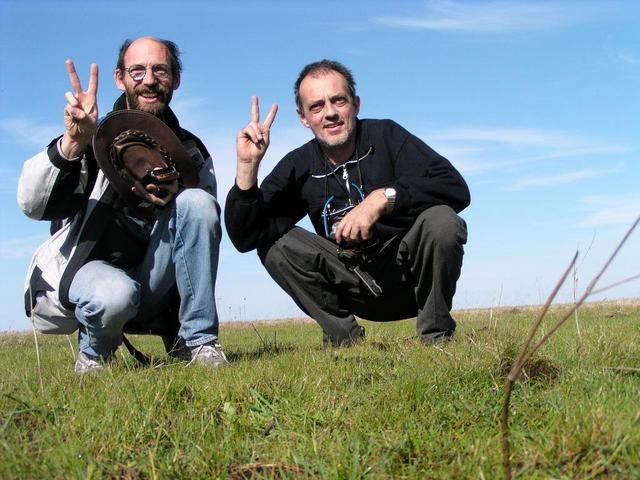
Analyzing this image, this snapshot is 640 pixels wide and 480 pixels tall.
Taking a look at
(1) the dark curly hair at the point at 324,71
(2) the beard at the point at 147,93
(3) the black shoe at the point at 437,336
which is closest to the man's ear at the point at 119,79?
(2) the beard at the point at 147,93

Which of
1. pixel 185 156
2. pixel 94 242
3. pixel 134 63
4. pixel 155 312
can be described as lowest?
pixel 155 312

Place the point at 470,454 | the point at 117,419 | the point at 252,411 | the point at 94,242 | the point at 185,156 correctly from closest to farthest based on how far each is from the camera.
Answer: the point at 470,454
the point at 117,419
the point at 252,411
the point at 94,242
the point at 185,156

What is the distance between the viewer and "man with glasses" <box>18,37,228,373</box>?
4.22 metres

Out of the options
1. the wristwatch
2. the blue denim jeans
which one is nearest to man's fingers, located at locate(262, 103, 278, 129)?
the blue denim jeans

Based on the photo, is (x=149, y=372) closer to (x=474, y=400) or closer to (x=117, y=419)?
(x=117, y=419)

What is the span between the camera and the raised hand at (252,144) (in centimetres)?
504

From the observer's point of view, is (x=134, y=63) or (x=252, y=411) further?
(x=134, y=63)

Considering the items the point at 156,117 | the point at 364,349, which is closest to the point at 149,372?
the point at 364,349

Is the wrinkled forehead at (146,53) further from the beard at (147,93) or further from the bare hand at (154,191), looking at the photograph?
the bare hand at (154,191)

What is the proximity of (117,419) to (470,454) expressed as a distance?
1.39 metres

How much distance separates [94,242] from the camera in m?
4.47

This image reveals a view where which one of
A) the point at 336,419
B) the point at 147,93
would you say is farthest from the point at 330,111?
the point at 336,419

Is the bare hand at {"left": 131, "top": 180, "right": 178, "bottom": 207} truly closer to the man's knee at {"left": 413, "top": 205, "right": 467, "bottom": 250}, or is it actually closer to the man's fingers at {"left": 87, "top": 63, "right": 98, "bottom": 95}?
the man's fingers at {"left": 87, "top": 63, "right": 98, "bottom": 95}

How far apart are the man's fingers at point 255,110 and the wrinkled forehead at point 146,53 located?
668 mm
